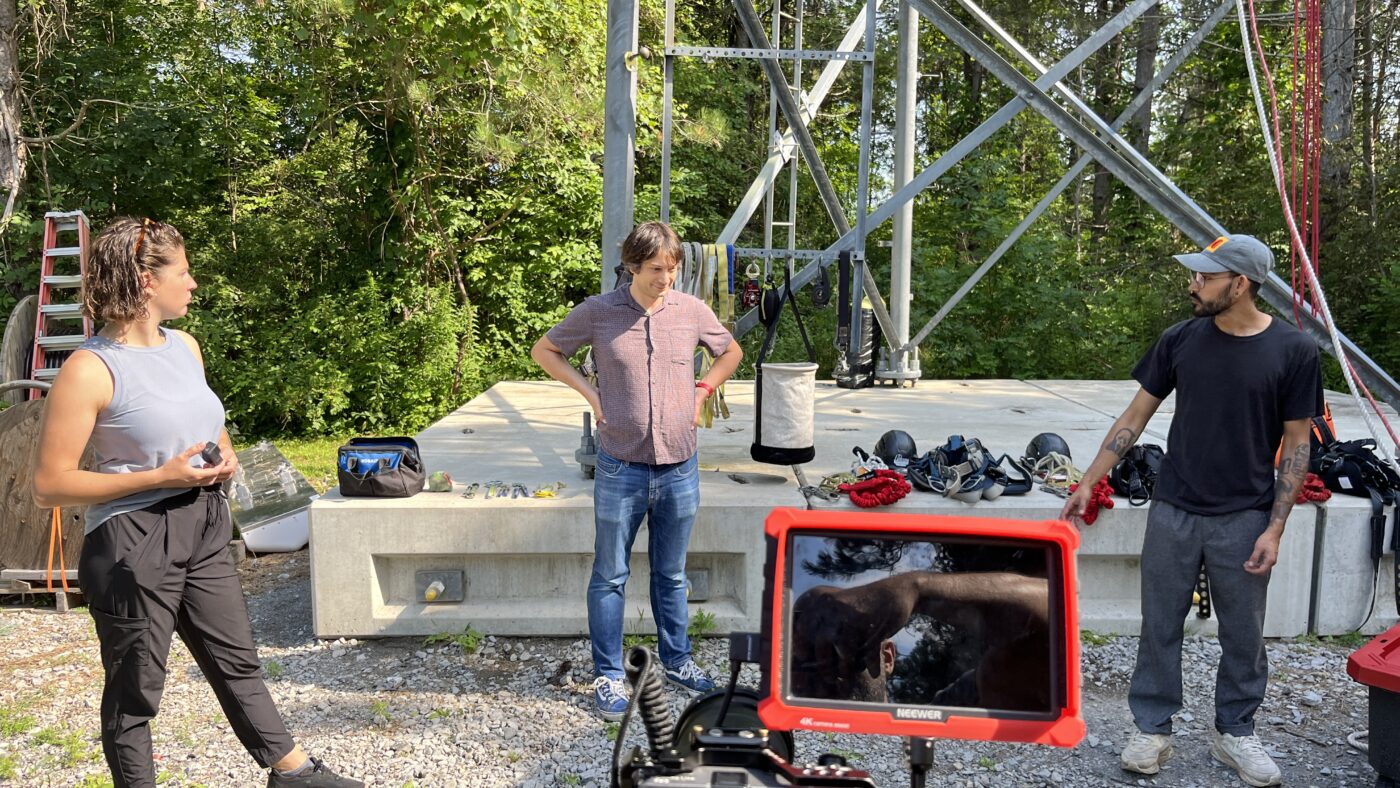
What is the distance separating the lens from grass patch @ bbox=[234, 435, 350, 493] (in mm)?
9641

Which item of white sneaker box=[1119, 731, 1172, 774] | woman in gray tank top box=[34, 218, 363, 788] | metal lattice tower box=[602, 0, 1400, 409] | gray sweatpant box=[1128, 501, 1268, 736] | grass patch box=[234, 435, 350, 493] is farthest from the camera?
grass patch box=[234, 435, 350, 493]

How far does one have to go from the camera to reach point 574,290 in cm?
1432

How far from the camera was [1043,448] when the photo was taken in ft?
19.7

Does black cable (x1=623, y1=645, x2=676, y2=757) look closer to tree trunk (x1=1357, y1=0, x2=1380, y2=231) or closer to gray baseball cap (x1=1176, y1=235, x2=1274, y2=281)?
gray baseball cap (x1=1176, y1=235, x2=1274, y2=281)

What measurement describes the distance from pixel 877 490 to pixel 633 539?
4.67 ft

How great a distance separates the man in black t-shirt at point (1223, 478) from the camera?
3.71 meters

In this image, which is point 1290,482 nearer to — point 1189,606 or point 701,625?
point 1189,606

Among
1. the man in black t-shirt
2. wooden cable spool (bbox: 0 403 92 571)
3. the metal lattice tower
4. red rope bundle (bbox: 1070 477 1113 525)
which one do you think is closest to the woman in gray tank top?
the metal lattice tower

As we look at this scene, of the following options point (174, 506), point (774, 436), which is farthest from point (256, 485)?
point (174, 506)

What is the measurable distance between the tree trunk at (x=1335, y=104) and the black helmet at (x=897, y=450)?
9326mm

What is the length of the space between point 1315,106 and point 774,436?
3.01 meters

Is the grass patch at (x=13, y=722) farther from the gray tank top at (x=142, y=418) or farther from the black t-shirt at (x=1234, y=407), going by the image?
the black t-shirt at (x=1234, y=407)

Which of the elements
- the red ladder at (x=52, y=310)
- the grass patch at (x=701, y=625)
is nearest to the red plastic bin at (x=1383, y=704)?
the grass patch at (x=701, y=625)

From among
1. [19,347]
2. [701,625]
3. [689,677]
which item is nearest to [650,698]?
[689,677]
